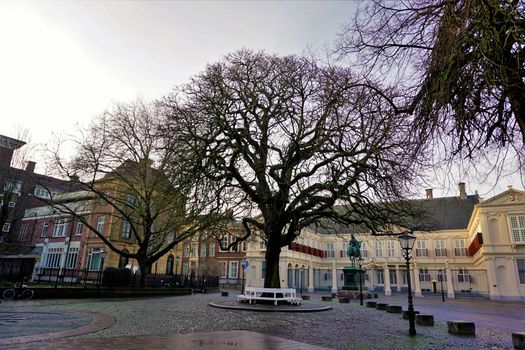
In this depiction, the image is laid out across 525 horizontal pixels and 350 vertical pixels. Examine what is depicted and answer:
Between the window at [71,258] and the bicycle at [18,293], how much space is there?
975 inches

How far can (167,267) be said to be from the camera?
44688mm

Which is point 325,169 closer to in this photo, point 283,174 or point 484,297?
point 283,174

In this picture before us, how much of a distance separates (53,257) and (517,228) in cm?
5586

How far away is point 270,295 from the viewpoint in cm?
1761

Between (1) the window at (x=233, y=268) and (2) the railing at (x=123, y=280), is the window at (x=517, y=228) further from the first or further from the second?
(1) the window at (x=233, y=268)

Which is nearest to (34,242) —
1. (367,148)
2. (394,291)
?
(367,148)

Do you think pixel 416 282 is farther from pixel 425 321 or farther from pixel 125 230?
pixel 425 321

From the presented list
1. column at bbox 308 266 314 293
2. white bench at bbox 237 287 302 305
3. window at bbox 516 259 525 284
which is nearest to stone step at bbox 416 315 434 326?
white bench at bbox 237 287 302 305

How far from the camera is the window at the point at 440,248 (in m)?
50.7

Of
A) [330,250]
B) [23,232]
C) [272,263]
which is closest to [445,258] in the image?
[330,250]

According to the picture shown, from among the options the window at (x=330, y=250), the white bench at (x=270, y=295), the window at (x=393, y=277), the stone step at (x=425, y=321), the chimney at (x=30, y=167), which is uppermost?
the chimney at (x=30, y=167)

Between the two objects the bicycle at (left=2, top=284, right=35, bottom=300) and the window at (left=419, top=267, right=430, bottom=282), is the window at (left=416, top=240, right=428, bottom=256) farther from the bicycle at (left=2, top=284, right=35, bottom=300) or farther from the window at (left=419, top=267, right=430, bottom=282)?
the bicycle at (left=2, top=284, right=35, bottom=300)

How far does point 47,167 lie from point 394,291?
4899cm

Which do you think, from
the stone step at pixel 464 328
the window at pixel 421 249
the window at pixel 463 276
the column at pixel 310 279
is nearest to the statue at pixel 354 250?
the stone step at pixel 464 328
